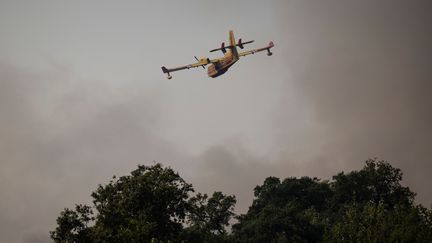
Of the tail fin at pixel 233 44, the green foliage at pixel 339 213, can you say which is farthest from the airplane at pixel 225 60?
the green foliage at pixel 339 213

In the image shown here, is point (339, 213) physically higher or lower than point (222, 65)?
lower

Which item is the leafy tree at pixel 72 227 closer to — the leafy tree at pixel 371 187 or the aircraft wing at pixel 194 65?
the aircraft wing at pixel 194 65

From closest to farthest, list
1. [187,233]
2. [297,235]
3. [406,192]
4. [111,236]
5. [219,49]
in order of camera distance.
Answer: [111,236] < [187,233] < [297,235] < [219,49] < [406,192]

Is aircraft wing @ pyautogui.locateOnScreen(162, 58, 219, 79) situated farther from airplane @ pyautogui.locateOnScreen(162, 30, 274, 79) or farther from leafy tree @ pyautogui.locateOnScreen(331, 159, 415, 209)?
leafy tree @ pyautogui.locateOnScreen(331, 159, 415, 209)

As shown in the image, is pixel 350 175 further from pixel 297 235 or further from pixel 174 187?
pixel 174 187

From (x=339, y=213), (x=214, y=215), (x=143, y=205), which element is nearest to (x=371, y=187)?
(x=339, y=213)

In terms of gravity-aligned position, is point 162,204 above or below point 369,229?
above

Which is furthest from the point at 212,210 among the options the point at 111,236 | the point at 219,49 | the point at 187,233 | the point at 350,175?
the point at 350,175

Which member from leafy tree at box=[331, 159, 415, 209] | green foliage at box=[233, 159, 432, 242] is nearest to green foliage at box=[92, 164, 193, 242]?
green foliage at box=[233, 159, 432, 242]

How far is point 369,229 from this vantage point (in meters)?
56.1

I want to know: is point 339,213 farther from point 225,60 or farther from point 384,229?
point 384,229

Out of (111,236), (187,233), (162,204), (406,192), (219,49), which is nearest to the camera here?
(111,236)

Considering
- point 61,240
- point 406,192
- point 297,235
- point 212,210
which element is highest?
point 406,192

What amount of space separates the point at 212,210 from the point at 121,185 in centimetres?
3761
